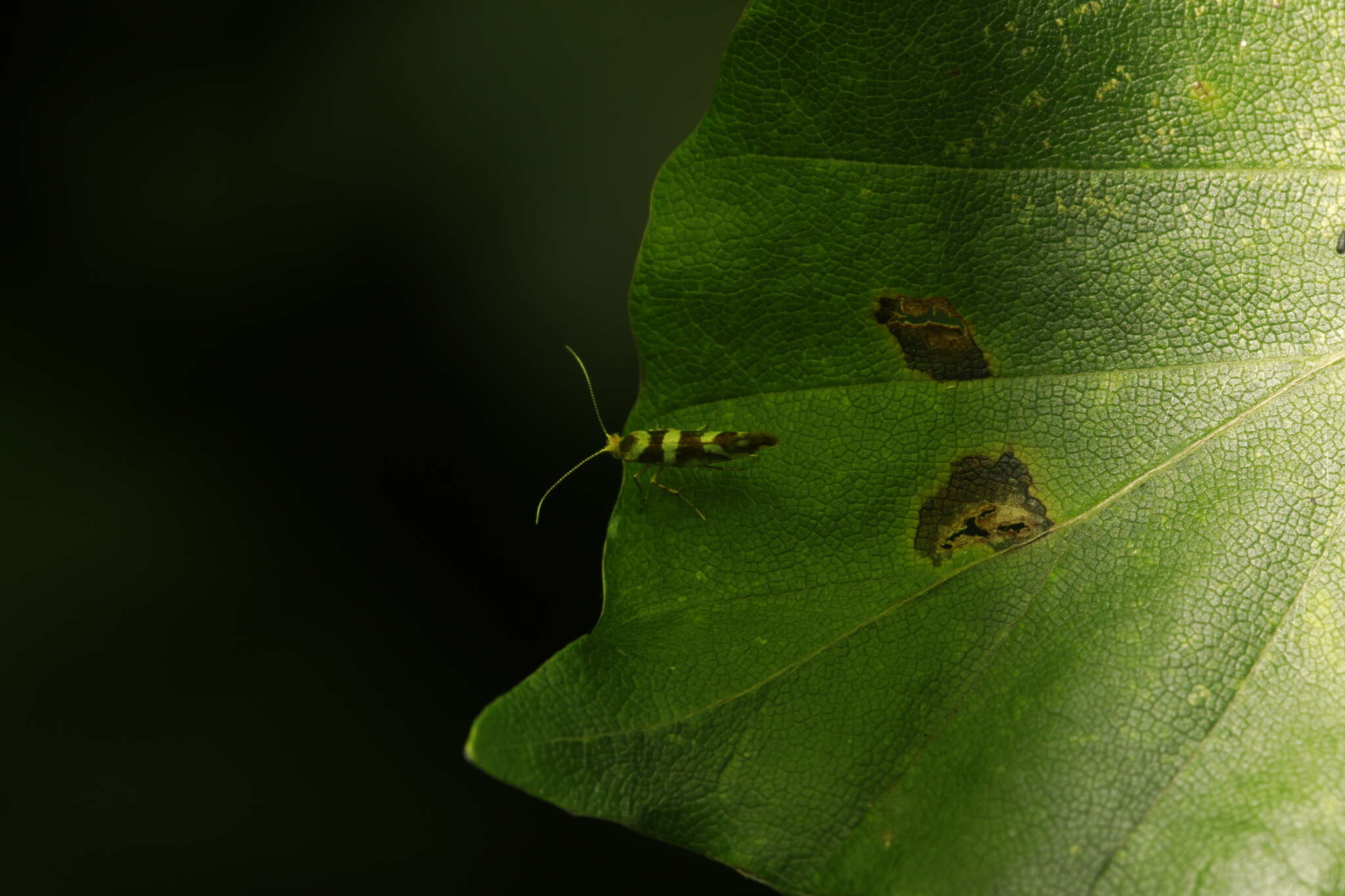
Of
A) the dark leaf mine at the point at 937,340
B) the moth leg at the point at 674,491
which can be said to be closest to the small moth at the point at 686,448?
the moth leg at the point at 674,491

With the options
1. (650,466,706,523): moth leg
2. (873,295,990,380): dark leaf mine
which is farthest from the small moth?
(873,295,990,380): dark leaf mine

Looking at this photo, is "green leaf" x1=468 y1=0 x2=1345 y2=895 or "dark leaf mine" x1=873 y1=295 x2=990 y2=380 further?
"dark leaf mine" x1=873 y1=295 x2=990 y2=380

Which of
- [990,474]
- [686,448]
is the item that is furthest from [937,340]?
[686,448]

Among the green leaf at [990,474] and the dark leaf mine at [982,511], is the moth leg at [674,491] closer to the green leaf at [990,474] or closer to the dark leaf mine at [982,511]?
A: the green leaf at [990,474]

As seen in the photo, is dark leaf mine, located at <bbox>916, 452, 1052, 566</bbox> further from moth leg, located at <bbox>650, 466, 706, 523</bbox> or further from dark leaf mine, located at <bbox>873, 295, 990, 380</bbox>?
moth leg, located at <bbox>650, 466, 706, 523</bbox>

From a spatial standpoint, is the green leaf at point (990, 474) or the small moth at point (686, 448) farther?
the small moth at point (686, 448)
